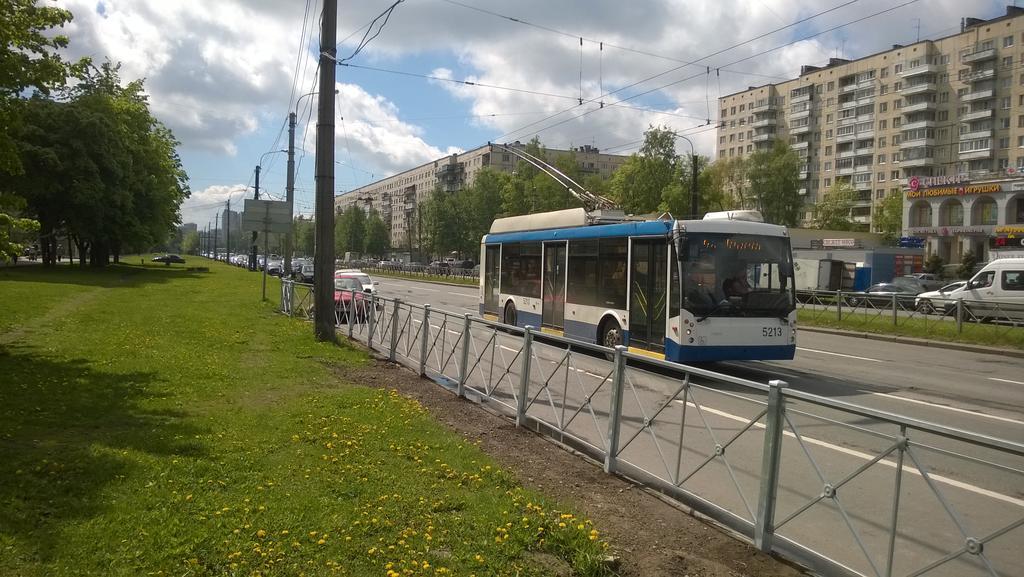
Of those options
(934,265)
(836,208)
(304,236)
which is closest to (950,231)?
(934,265)

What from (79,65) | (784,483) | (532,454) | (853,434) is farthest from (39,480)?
(79,65)

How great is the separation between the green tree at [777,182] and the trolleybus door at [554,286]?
5826cm

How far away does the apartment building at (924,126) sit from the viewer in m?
58.1

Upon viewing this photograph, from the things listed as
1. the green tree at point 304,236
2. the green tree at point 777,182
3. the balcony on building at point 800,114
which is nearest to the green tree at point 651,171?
the green tree at point 777,182

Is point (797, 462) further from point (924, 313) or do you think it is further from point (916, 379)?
point (924, 313)

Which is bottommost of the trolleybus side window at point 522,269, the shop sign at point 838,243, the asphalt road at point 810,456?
the asphalt road at point 810,456

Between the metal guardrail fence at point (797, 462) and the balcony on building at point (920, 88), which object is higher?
the balcony on building at point (920, 88)

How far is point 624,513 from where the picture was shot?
204 inches

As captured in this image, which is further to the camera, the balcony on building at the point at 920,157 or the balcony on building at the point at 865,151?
the balcony on building at the point at 865,151

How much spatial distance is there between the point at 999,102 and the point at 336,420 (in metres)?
80.8

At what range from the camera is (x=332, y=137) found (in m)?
14.8

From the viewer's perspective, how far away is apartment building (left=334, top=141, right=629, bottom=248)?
109 m

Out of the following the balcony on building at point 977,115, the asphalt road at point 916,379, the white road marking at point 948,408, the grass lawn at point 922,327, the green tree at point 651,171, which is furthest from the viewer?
the balcony on building at point 977,115

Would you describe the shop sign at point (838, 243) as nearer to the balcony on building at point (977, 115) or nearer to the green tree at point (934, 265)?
the green tree at point (934, 265)
